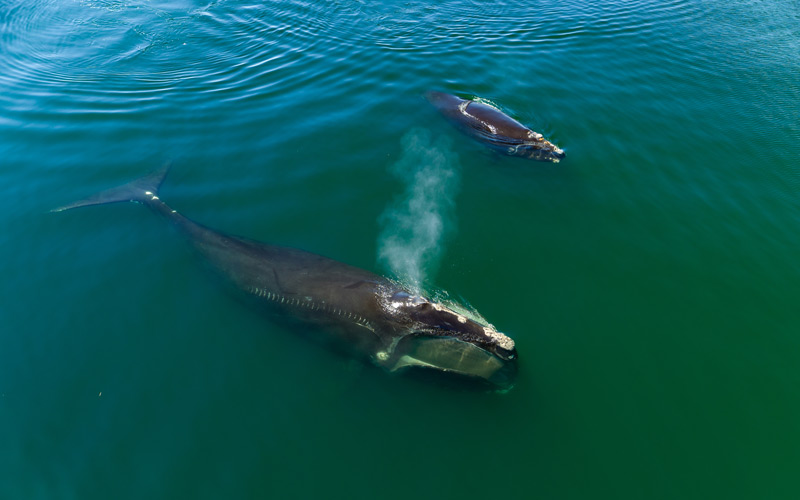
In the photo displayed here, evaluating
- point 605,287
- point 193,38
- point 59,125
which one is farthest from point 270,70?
point 605,287

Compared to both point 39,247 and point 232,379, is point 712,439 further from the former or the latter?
point 39,247

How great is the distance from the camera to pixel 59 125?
80.9 ft

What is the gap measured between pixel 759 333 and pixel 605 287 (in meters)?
5.28

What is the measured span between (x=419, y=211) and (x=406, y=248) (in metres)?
2.43

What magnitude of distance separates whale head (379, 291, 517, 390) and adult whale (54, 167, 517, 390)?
0.03 m

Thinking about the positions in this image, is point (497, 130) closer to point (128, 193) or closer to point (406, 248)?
point (406, 248)

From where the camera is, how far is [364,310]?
14.7 metres

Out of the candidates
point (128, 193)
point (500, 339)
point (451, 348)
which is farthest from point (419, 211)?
point (128, 193)

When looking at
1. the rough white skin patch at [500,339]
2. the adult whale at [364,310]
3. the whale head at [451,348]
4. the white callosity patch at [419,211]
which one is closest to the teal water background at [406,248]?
the white callosity patch at [419,211]

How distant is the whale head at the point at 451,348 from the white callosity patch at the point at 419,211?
7.79ft

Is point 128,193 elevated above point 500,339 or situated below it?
above

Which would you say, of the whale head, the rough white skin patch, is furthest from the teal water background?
the rough white skin patch

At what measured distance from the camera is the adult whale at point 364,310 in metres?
13.4

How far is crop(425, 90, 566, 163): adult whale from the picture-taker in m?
21.9
